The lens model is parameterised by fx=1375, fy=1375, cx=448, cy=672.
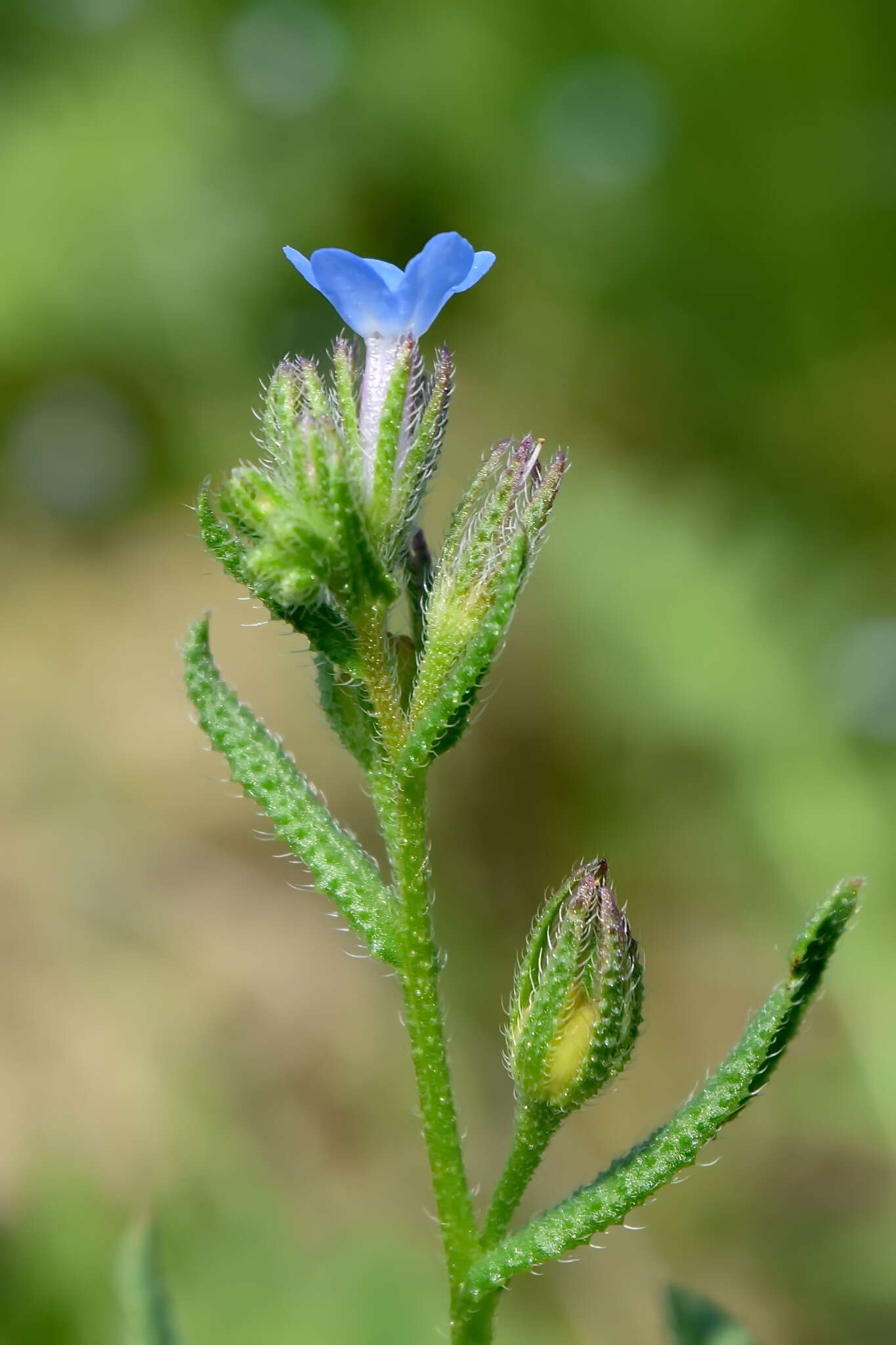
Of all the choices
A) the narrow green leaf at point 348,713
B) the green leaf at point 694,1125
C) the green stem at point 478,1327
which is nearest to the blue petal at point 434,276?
the narrow green leaf at point 348,713

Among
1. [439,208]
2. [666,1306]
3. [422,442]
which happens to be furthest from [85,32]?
[666,1306]

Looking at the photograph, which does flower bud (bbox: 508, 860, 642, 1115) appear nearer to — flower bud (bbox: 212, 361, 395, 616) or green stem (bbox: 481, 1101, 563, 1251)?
green stem (bbox: 481, 1101, 563, 1251)

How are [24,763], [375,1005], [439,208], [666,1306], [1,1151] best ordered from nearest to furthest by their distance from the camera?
1. [666,1306]
2. [1,1151]
3. [375,1005]
4. [24,763]
5. [439,208]

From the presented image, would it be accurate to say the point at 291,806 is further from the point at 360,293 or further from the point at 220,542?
the point at 360,293

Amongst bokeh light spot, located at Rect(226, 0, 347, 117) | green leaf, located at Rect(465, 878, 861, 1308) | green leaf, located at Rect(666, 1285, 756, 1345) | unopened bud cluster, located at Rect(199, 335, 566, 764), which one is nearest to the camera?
green leaf, located at Rect(465, 878, 861, 1308)

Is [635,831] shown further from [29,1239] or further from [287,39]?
[287,39]

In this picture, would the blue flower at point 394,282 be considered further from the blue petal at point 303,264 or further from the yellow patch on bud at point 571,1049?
the yellow patch on bud at point 571,1049

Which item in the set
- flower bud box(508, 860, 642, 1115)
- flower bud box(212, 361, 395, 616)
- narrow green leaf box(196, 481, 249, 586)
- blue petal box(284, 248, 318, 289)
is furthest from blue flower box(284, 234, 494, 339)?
flower bud box(508, 860, 642, 1115)
